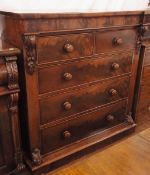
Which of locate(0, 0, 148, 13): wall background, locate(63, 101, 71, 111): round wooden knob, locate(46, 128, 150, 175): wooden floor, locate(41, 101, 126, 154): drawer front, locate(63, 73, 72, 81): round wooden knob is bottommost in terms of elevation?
locate(46, 128, 150, 175): wooden floor

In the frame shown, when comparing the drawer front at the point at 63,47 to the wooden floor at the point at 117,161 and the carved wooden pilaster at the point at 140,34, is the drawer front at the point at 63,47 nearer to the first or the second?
the carved wooden pilaster at the point at 140,34

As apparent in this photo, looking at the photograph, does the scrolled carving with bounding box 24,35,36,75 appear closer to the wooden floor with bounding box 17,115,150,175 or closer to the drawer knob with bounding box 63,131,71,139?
the drawer knob with bounding box 63,131,71,139

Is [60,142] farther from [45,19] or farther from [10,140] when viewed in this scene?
[45,19]

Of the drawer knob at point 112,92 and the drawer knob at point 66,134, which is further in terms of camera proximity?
the drawer knob at point 112,92

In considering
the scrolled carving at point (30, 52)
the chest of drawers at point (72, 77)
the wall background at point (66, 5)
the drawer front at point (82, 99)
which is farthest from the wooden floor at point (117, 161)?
the wall background at point (66, 5)

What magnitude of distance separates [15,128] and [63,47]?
0.56 m

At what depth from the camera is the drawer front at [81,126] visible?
5.00 feet

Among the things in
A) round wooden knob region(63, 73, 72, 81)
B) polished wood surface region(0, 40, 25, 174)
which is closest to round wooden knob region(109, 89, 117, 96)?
round wooden knob region(63, 73, 72, 81)

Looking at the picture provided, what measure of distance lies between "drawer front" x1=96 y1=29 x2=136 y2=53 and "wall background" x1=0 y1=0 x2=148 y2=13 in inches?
12.3

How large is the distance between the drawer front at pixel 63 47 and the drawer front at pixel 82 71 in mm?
57

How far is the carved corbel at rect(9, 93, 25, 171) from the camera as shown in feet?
4.12

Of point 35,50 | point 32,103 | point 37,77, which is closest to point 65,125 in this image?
point 32,103

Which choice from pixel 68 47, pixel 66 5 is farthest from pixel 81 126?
pixel 66 5

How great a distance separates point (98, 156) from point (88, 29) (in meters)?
0.95
